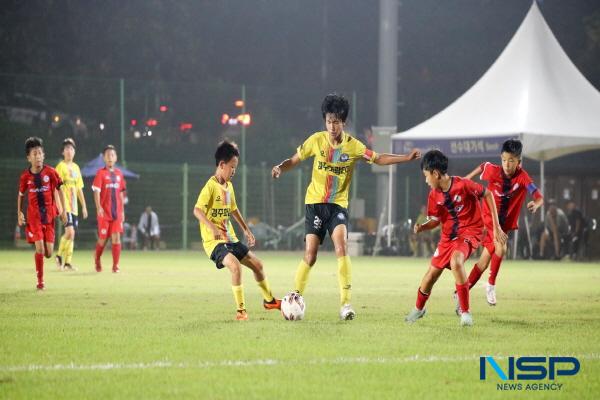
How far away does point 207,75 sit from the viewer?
51.1m

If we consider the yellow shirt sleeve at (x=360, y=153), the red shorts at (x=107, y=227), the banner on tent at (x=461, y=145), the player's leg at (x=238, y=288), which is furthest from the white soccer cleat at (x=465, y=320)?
the banner on tent at (x=461, y=145)

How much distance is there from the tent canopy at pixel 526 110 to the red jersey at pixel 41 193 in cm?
1411

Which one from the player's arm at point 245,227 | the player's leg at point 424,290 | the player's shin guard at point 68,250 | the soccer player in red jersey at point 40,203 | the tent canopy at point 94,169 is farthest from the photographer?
the tent canopy at point 94,169

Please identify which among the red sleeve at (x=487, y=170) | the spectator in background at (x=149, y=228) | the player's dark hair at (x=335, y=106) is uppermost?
the player's dark hair at (x=335, y=106)

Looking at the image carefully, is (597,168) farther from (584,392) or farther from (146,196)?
(584,392)

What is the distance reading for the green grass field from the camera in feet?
24.7

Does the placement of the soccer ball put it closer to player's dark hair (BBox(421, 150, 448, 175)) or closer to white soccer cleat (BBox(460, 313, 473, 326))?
white soccer cleat (BBox(460, 313, 473, 326))

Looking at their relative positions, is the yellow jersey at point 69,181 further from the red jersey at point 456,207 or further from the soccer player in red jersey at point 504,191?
the red jersey at point 456,207

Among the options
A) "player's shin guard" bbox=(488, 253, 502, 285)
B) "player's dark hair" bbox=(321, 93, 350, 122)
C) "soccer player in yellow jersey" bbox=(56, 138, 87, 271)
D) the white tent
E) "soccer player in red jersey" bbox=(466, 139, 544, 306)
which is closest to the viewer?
"player's dark hair" bbox=(321, 93, 350, 122)

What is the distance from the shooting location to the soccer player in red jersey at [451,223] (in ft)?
37.6

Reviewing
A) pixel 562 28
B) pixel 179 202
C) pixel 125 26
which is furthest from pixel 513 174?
pixel 562 28

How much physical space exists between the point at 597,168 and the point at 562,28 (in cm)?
1184

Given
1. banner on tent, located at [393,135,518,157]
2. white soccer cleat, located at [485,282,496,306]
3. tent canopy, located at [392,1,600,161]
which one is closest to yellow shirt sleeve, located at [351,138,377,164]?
white soccer cleat, located at [485,282,496,306]

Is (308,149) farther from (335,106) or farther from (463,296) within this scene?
(463,296)
